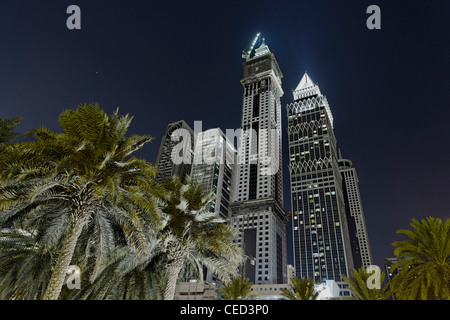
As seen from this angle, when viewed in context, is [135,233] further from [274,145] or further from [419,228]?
[274,145]

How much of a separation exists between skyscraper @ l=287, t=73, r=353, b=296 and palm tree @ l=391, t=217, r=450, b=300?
123 m

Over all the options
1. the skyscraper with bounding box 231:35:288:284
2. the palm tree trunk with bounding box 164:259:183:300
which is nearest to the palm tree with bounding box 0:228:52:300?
the palm tree trunk with bounding box 164:259:183:300

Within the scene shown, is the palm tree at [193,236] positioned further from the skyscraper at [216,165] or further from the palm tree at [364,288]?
the skyscraper at [216,165]

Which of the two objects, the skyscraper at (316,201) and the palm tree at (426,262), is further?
the skyscraper at (316,201)

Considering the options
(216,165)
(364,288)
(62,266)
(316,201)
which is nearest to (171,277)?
(62,266)

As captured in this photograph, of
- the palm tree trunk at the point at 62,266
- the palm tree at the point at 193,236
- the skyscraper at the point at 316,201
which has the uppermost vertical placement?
the skyscraper at the point at 316,201

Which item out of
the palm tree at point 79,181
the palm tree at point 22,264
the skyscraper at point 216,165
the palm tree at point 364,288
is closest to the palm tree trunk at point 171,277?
the palm tree at point 79,181

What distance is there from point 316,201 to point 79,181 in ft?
514

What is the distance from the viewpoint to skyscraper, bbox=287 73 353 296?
13812cm

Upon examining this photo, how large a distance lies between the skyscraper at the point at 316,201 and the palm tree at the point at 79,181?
138 metres

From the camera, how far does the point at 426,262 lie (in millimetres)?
19891

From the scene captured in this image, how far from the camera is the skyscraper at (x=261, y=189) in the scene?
13312 centimetres

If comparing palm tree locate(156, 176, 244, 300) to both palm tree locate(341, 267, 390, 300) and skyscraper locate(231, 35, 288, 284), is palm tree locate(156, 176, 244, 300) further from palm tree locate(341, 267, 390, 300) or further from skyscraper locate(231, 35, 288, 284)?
skyscraper locate(231, 35, 288, 284)
